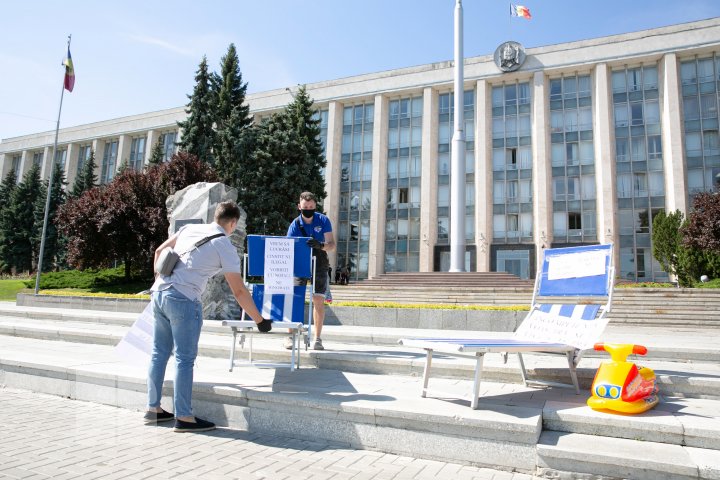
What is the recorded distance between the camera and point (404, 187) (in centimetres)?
4253

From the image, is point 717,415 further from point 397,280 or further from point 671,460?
point 397,280

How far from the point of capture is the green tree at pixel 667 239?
29500mm

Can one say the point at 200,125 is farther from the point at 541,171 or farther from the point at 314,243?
the point at 314,243

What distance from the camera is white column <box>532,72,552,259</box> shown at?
121 ft

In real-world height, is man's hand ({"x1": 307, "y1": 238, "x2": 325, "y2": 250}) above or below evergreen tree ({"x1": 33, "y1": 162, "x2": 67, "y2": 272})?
below

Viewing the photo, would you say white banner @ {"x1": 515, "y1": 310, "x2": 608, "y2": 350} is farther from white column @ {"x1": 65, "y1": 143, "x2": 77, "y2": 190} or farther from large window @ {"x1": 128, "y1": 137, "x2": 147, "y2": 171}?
white column @ {"x1": 65, "y1": 143, "x2": 77, "y2": 190}

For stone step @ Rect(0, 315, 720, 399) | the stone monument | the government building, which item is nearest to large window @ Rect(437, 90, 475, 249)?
the government building

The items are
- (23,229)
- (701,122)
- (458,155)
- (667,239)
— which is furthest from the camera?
(23,229)

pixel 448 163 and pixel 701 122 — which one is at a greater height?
pixel 701 122

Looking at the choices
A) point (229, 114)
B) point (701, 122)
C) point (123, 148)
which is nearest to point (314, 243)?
point (229, 114)

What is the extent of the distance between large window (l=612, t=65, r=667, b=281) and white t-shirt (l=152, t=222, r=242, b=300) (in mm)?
37509

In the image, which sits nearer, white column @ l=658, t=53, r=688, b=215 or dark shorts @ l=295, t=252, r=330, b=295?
dark shorts @ l=295, t=252, r=330, b=295

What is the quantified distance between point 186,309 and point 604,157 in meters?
38.5

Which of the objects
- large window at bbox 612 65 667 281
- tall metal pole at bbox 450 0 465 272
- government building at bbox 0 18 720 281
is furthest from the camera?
government building at bbox 0 18 720 281
